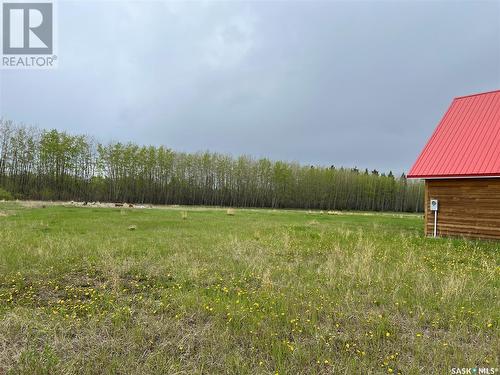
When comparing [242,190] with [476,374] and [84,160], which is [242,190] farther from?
[476,374]

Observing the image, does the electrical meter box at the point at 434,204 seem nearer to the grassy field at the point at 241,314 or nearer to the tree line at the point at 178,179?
the grassy field at the point at 241,314

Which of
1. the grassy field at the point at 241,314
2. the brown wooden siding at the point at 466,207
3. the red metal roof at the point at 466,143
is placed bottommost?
the grassy field at the point at 241,314

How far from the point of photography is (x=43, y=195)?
50094 mm

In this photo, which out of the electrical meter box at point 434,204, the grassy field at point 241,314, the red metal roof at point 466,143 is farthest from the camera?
the electrical meter box at point 434,204

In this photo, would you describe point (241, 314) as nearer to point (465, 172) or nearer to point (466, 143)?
point (465, 172)

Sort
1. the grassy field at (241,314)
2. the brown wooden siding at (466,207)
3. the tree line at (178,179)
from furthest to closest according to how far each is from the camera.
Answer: the tree line at (178,179), the brown wooden siding at (466,207), the grassy field at (241,314)

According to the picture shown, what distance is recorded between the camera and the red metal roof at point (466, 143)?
525 inches

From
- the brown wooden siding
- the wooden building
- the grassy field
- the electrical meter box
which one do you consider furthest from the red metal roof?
the grassy field

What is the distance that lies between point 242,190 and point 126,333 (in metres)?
60.6

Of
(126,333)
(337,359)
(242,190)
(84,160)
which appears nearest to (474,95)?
(337,359)

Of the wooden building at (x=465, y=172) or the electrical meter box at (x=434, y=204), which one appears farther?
the electrical meter box at (x=434, y=204)

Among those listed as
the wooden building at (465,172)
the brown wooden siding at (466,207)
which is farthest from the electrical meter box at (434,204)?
the brown wooden siding at (466,207)

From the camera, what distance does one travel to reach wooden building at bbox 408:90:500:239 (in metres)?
13.1

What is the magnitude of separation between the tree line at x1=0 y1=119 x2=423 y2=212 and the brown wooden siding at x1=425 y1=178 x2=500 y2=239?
50382mm
